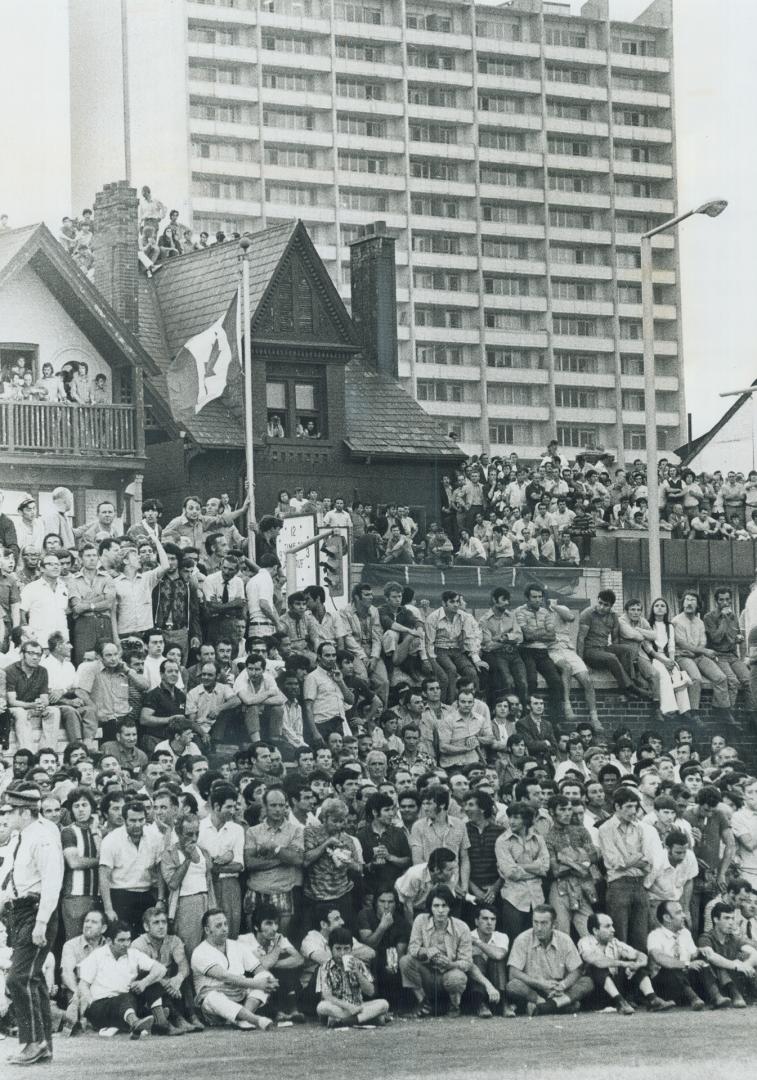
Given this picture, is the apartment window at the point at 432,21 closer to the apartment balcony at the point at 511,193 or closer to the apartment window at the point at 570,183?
the apartment balcony at the point at 511,193

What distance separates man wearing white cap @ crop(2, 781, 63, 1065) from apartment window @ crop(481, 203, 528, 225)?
58432 mm

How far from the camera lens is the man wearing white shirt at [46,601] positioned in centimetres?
1716

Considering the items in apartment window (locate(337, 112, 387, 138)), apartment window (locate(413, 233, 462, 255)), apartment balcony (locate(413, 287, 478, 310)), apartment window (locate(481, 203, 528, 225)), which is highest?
apartment window (locate(337, 112, 387, 138))

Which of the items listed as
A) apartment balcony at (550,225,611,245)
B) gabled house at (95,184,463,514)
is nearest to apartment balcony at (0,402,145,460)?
gabled house at (95,184,463,514)

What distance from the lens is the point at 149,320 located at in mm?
36062

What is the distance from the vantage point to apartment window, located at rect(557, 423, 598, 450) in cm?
7269

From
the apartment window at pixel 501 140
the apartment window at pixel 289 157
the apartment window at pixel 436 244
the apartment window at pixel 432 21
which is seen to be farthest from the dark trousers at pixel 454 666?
the apartment window at pixel 436 244

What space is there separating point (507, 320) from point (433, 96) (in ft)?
32.8

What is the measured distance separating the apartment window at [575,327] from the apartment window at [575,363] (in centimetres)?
86

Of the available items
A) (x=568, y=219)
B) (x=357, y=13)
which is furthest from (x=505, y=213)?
(x=357, y=13)

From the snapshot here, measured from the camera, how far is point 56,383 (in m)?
31.3

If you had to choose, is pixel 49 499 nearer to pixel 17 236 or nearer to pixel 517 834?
pixel 17 236

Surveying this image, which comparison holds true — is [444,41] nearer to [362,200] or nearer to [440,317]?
[362,200]

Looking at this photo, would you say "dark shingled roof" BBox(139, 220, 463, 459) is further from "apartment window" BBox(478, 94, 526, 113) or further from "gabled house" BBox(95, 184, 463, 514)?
"apartment window" BBox(478, 94, 526, 113)
